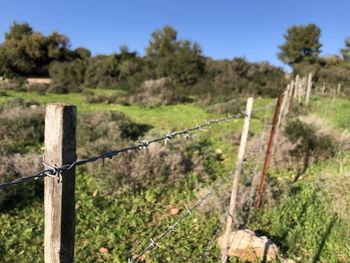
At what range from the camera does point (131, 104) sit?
16422mm

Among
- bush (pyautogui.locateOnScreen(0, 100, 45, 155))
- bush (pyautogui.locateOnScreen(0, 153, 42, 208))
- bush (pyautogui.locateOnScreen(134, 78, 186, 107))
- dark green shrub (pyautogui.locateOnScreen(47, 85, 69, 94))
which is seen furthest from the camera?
dark green shrub (pyautogui.locateOnScreen(47, 85, 69, 94))

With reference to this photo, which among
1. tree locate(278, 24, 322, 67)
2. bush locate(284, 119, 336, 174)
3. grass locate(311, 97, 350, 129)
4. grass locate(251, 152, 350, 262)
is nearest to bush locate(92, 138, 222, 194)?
grass locate(251, 152, 350, 262)

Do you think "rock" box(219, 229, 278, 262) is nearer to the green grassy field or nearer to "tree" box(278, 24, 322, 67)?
the green grassy field

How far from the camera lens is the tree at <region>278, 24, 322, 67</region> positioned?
35219mm

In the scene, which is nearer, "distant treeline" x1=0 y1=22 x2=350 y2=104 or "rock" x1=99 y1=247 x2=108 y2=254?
"rock" x1=99 y1=247 x2=108 y2=254

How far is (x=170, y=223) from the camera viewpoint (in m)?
5.45

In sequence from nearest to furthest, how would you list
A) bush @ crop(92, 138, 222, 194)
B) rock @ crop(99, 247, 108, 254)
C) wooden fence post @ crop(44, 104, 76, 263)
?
wooden fence post @ crop(44, 104, 76, 263), rock @ crop(99, 247, 108, 254), bush @ crop(92, 138, 222, 194)

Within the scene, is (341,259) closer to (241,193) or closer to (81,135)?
(241,193)

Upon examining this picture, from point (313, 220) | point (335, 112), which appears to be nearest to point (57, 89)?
point (335, 112)

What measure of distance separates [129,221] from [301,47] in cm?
3398

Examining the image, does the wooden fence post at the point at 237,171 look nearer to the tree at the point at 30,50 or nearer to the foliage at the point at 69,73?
the foliage at the point at 69,73

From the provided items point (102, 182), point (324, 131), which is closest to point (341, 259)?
point (102, 182)

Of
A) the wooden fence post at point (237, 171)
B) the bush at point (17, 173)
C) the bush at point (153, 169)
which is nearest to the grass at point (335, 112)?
the bush at point (153, 169)

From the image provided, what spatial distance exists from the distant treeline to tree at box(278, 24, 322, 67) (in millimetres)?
3129
